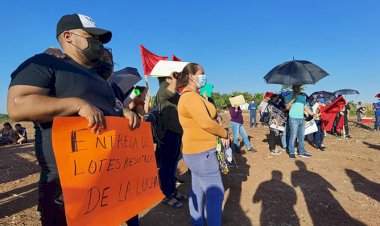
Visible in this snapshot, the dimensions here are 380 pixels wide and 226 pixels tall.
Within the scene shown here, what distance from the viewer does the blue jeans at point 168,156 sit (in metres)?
4.05

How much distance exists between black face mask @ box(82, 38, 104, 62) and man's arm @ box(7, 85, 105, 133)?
0.39 metres

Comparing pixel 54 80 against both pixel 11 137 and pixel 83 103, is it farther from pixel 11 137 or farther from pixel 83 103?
pixel 11 137

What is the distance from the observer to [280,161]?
23.8 ft

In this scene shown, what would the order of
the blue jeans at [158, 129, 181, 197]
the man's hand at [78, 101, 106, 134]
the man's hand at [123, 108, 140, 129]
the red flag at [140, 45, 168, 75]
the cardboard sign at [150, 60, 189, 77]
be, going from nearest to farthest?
the man's hand at [78, 101, 106, 134] < the man's hand at [123, 108, 140, 129] < the cardboard sign at [150, 60, 189, 77] < the blue jeans at [158, 129, 181, 197] < the red flag at [140, 45, 168, 75]

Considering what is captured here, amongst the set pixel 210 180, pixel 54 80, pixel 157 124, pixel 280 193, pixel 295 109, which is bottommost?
pixel 280 193

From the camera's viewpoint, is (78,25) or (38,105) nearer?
(38,105)

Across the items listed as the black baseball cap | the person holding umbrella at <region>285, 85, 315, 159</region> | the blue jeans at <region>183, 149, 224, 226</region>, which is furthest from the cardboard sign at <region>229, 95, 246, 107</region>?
the black baseball cap

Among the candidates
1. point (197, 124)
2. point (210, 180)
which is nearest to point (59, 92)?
point (197, 124)

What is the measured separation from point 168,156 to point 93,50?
2.60 m

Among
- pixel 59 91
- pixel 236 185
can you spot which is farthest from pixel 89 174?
pixel 236 185

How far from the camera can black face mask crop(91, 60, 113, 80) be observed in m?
1.91

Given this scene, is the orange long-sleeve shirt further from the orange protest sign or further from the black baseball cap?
the black baseball cap

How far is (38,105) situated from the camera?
1.36 meters

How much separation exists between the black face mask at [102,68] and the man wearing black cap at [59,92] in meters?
0.10
